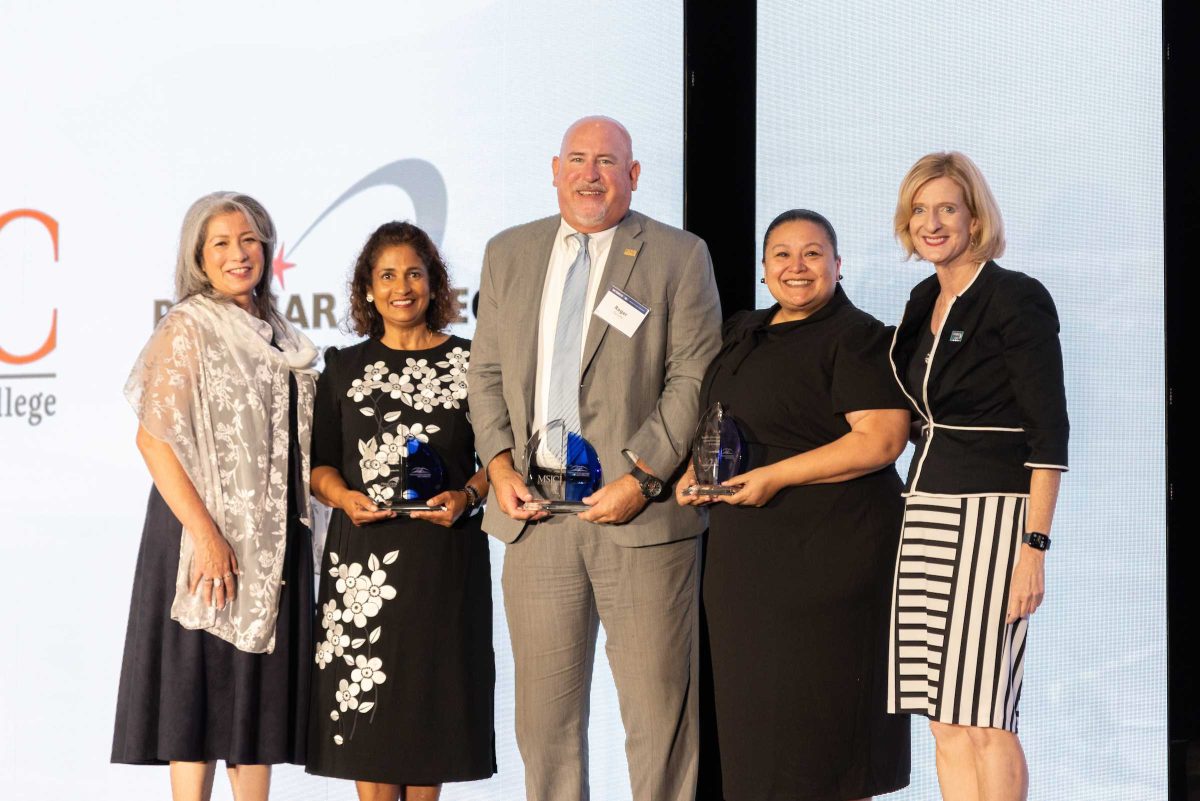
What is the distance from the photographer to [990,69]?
3.43 meters

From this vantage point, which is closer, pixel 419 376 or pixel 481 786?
pixel 419 376

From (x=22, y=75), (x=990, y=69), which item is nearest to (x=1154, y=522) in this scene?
(x=990, y=69)

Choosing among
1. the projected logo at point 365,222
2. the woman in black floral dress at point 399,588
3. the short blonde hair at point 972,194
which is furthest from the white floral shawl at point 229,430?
the short blonde hair at point 972,194

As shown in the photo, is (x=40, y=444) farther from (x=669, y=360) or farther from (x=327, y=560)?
(x=669, y=360)

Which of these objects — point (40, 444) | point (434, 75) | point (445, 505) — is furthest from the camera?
point (40, 444)

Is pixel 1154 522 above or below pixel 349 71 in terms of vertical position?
below

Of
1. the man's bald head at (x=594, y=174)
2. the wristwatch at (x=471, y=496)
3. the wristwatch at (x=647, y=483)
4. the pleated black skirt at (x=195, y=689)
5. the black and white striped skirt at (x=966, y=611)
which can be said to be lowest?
the pleated black skirt at (x=195, y=689)

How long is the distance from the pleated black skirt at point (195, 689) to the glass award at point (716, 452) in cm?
105

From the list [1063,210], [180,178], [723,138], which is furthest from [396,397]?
[1063,210]

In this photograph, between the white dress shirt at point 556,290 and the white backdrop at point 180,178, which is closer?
the white dress shirt at point 556,290

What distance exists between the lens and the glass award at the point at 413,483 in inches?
104

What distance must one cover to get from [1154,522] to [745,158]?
1.61 meters

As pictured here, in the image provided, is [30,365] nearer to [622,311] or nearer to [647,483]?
[622,311]

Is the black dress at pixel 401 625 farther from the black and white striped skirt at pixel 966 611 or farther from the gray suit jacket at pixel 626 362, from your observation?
the black and white striped skirt at pixel 966 611
